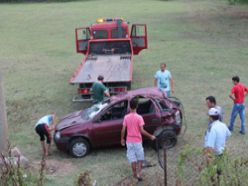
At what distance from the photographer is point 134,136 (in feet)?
30.8

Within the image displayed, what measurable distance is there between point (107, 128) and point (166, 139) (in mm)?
1458

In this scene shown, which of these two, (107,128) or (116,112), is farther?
(116,112)

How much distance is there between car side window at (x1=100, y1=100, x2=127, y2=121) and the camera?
1148 cm

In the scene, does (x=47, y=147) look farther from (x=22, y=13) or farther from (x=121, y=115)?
(x=22, y=13)

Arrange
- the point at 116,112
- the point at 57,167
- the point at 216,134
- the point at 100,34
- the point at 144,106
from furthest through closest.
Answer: the point at 100,34, the point at 144,106, the point at 116,112, the point at 57,167, the point at 216,134

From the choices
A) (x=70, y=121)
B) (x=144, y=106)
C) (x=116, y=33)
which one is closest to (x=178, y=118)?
(x=144, y=106)

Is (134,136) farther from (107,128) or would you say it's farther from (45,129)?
(45,129)

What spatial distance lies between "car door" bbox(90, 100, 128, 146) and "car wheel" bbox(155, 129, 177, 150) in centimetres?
100

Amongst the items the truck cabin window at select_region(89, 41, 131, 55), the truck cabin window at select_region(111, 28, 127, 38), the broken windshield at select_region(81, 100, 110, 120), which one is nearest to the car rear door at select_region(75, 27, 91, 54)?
the truck cabin window at select_region(89, 41, 131, 55)

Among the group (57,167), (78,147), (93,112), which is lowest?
(57,167)

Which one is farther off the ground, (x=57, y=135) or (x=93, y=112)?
(x=93, y=112)

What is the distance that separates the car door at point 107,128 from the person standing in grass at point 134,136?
Answer: 1.73 meters

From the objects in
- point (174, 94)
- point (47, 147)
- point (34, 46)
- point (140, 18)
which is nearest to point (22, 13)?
point (140, 18)

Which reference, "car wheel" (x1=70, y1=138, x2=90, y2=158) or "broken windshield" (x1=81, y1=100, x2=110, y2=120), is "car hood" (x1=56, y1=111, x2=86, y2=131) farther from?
"car wheel" (x1=70, y1=138, x2=90, y2=158)
